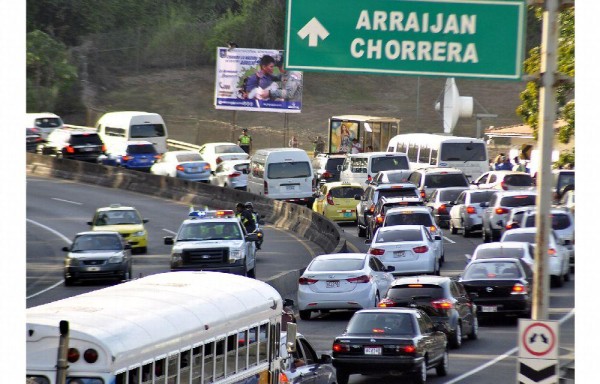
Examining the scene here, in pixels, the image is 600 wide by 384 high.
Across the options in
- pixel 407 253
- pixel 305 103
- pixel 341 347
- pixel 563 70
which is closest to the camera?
pixel 341 347

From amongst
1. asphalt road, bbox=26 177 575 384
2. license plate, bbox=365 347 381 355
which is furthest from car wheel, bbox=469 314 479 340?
license plate, bbox=365 347 381 355

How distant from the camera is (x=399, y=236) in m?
35.2

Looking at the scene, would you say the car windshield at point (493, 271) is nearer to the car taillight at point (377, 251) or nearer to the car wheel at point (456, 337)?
the car wheel at point (456, 337)

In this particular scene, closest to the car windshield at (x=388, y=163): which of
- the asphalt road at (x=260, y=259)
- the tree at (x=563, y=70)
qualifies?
the asphalt road at (x=260, y=259)

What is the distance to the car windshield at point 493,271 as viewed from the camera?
29700mm

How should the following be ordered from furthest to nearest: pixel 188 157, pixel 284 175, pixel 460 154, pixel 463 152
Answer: pixel 188 157, pixel 463 152, pixel 460 154, pixel 284 175

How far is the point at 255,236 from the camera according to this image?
35.2m

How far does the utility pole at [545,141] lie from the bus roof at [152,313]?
3915 mm

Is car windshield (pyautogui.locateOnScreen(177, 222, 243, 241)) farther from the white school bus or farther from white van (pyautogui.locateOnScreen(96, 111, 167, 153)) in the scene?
white van (pyautogui.locateOnScreen(96, 111, 167, 153))

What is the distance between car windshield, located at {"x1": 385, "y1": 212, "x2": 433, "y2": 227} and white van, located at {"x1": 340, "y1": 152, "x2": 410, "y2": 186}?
578 inches

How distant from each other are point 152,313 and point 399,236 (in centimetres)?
2151

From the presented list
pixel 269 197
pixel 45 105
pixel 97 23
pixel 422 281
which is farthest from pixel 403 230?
pixel 97 23

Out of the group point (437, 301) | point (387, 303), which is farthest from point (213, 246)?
point (437, 301)

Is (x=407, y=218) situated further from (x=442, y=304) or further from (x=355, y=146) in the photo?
(x=355, y=146)
